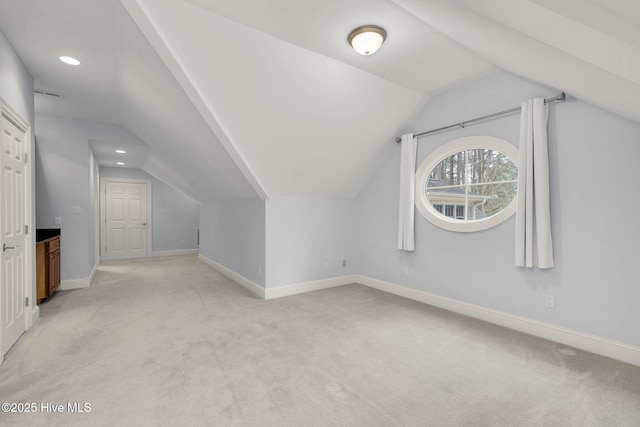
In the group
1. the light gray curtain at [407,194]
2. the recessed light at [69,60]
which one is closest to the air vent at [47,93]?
the recessed light at [69,60]

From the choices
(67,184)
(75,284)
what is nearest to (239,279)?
(75,284)

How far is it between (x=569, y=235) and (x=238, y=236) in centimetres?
435

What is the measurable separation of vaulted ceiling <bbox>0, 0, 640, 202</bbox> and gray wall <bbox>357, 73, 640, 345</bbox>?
0.87 ft

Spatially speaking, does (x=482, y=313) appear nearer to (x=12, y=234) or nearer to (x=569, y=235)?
(x=569, y=235)

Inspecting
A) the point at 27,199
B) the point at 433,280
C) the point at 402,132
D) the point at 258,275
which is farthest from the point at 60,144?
the point at 433,280

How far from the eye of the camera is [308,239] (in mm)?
4328

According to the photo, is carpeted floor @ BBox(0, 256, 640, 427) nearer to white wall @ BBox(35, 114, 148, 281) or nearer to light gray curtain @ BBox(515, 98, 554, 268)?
light gray curtain @ BBox(515, 98, 554, 268)

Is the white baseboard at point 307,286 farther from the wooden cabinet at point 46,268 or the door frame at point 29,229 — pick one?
the wooden cabinet at point 46,268

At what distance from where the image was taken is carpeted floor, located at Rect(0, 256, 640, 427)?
1.67 metres

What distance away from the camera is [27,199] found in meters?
2.82

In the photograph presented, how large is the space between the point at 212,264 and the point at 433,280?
4613 millimetres

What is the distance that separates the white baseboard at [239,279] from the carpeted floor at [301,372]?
55 centimetres

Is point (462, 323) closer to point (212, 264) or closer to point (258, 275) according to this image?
point (258, 275)

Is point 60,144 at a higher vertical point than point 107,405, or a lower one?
higher
